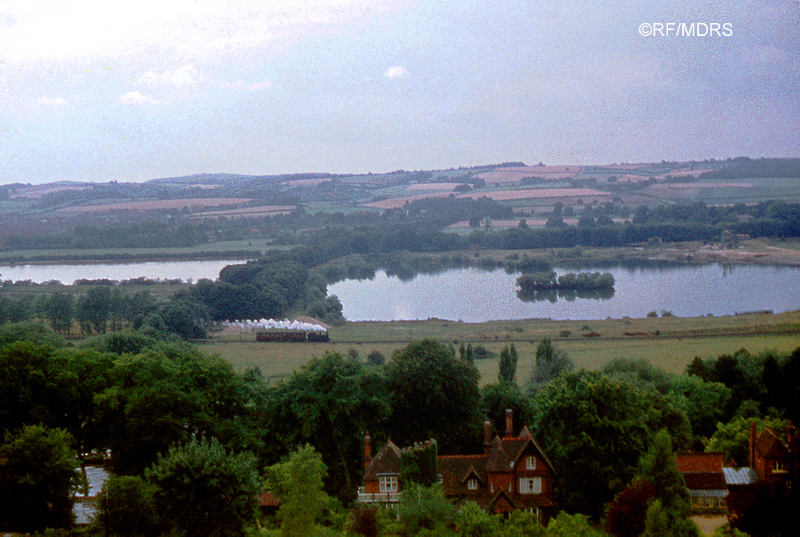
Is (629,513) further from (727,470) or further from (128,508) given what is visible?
(128,508)

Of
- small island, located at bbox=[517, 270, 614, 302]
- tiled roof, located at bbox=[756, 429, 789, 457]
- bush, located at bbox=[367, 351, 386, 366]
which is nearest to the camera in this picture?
tiled roof, located at bbox=[756, 429, 789, 457]

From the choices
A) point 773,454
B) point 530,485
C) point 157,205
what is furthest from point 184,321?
point 157,205

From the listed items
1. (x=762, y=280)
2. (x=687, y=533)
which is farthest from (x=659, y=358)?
(x=762, y=280)

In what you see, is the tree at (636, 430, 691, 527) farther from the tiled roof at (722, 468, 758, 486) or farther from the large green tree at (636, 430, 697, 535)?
the tiled roof at (722, 468, 758, 486)

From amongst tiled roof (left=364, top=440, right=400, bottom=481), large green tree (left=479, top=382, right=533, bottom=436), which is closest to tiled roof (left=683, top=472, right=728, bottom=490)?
large green tree (left=479, top=382, right=533, bottom=436)

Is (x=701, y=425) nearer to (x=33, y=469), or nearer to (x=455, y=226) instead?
(x=33, y=469)

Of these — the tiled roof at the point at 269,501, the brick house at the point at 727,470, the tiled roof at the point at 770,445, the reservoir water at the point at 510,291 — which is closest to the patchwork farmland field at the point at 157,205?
the reservoir water at the point at 510,291

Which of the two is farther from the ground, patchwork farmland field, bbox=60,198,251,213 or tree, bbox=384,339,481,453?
patchwork farmland field, bbox=60,198,251,213
